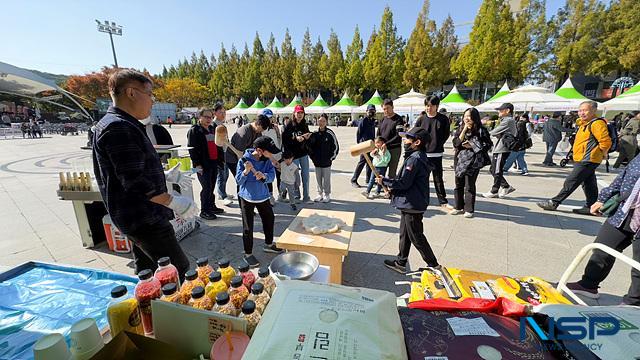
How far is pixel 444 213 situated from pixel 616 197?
258cm

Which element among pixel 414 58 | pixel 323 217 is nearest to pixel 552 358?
pixel 323 217

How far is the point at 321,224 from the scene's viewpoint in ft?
9.67

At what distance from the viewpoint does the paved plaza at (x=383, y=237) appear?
10.5ft

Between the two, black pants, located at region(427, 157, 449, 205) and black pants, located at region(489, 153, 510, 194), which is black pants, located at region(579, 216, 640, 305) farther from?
black pants, located at region(489, 153, 510, 194)

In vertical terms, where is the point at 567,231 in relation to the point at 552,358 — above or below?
below

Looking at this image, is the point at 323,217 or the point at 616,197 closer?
the point at 616,197

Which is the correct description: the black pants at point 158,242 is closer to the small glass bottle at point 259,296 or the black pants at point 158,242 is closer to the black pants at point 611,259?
the small glass bottle at point 259,296

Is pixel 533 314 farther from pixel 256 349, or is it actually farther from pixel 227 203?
pixel 227 203

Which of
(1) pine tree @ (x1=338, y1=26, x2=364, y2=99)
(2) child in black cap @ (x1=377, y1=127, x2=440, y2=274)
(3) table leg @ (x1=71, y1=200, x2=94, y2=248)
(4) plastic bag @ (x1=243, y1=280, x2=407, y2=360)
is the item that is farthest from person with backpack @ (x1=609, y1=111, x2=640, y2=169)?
(1) pine tree @ (x1=338, y1=26, x2=364, y2=99)

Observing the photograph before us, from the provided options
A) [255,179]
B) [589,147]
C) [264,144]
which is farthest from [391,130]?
[255,179]

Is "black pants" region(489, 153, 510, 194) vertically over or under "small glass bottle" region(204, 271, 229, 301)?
under

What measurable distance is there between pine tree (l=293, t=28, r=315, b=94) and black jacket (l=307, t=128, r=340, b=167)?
41.3 metres

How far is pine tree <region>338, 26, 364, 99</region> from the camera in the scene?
38.2m

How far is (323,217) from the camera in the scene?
3.09m
